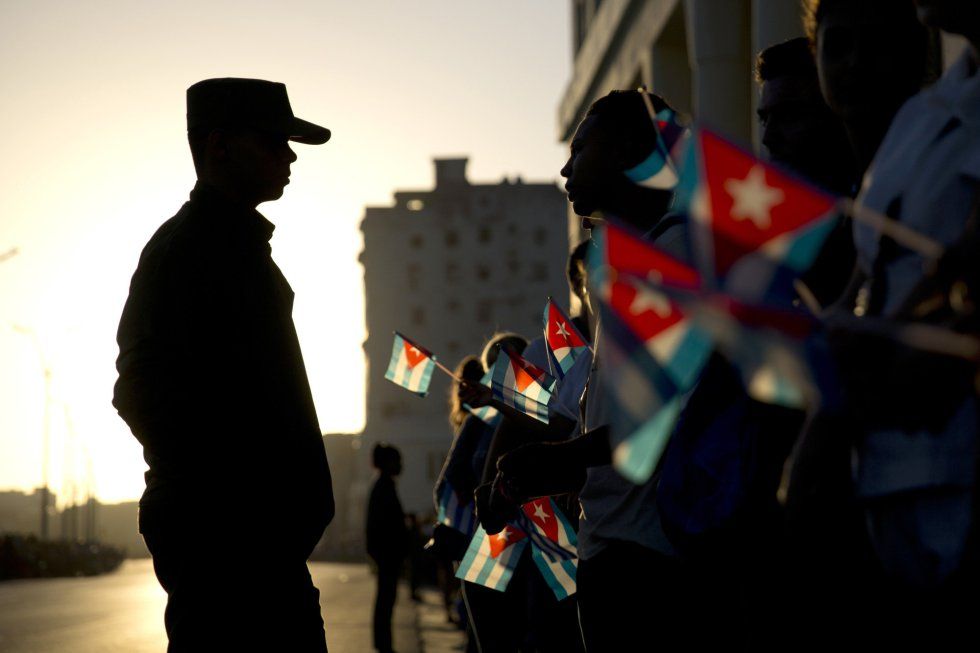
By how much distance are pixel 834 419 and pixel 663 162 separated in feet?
6.51

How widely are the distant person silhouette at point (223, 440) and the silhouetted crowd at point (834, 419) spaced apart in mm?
560

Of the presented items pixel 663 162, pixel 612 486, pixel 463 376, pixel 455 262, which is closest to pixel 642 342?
pixel 612 486

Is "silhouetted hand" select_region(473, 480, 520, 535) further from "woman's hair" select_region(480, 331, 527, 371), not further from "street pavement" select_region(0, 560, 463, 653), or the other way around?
"street pavement" select_region(0, 560, 463, 653)

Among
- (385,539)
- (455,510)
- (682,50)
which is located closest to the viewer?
(455,510)

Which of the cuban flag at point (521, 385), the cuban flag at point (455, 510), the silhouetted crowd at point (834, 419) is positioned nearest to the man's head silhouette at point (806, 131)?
the silhouetted crowd at point (834, 419)

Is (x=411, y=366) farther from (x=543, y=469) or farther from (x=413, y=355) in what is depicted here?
(x=543, y=469)

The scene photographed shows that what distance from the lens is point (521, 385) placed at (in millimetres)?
6316

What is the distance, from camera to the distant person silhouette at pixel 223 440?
4.09m

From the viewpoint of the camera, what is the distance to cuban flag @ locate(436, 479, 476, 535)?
8695mm

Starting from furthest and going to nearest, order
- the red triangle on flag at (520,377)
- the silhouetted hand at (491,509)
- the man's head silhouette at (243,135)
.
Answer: the red triangle on flag at (520,377), the silhouetted hand at (491,509), the man's head silhouette at (243,135)

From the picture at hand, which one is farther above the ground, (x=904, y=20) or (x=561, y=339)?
(x=904, y=20)

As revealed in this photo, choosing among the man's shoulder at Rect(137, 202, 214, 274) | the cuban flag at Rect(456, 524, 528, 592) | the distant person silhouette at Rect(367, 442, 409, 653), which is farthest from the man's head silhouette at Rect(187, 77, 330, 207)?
the distant person silhouette at Rect(367, 442, 409, 653)

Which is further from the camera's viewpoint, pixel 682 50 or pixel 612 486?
pixel 682 50

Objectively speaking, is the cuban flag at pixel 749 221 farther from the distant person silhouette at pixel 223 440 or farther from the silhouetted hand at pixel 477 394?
the silhouetted hand at pixel 477 394
